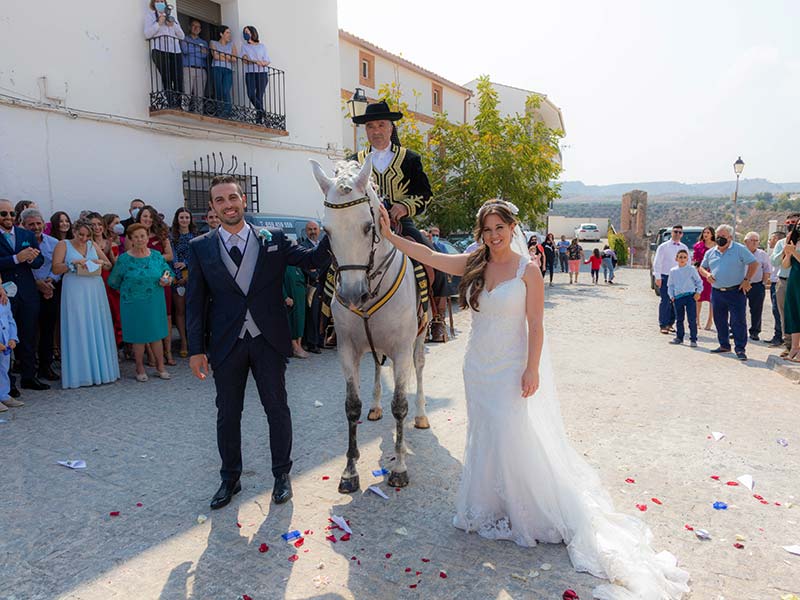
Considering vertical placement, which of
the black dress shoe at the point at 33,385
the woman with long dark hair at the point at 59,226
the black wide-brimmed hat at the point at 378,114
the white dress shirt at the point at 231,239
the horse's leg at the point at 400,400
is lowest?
the black dress shoe at the point at 33,385

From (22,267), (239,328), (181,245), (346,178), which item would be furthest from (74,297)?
(346,178)

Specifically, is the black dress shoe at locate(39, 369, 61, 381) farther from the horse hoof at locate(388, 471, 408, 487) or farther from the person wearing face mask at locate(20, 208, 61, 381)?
the horse hoof at locate(388, 471, 408, 487)

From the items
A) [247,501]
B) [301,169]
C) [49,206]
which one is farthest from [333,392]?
[301,169]

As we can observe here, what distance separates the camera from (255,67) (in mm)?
12344

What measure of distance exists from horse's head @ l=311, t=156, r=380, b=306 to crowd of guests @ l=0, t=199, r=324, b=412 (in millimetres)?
2932

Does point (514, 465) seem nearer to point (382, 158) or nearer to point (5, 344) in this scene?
point (382, 158)

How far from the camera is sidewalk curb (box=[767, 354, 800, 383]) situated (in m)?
7.48

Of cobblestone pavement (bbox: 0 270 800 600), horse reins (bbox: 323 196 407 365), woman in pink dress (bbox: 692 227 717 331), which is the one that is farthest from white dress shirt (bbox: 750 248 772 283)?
horse reins (bbox: 323 196 407 365)

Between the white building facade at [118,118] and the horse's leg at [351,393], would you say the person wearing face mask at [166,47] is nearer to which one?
the white building facade at [118,118]

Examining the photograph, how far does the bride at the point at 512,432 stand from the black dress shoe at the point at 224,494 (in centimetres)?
170

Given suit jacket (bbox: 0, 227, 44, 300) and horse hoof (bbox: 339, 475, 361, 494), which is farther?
suit jacket (bbox: 0, 227, 44, 300)

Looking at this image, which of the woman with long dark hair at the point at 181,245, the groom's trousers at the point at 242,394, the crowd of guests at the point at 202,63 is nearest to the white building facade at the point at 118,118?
the crowd of guests at the point at 202,63

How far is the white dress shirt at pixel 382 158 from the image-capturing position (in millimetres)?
5234

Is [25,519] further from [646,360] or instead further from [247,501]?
[646,360]
